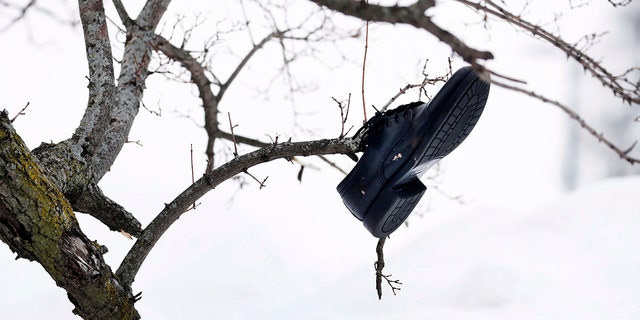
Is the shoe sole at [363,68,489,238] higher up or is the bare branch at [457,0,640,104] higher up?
the shoe sole at [363,68,489,238]

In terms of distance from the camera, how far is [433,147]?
4.50ft

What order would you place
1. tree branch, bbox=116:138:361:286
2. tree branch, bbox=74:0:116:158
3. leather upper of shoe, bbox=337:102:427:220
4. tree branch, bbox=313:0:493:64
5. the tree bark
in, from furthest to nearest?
tree branch, bbox=74:0:116:158 → tree branch, bbox=116:138:361:286 → leather upper of shoe, bbox=337:102:427:220 → the tree bark → tree branch, bbox=313:0:493:64

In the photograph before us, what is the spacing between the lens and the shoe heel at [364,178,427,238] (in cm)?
144

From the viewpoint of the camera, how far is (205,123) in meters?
3.03

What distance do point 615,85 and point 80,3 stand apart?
58.1 inches

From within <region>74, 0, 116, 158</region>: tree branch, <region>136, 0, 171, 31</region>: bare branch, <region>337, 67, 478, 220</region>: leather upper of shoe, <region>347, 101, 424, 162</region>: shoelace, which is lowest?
<region>337, 67, 478, 220</region>: leather upper of shoe

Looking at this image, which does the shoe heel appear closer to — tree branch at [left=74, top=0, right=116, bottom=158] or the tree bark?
the tree bark

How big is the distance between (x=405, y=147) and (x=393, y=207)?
0.51 ft

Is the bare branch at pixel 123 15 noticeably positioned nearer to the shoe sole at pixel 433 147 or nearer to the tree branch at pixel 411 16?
the shoe sole at pixel 433 147

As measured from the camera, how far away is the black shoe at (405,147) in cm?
129

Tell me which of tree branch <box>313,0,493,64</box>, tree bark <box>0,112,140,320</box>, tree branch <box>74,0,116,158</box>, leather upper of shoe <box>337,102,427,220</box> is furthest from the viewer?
tree branch <box>74,0,116,158</box>

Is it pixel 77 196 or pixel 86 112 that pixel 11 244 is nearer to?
pixel 77 196

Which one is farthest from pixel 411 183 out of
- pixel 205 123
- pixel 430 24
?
pixel 205 123

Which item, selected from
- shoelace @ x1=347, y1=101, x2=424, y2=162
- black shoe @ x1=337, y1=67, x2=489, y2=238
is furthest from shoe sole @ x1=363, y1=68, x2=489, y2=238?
shoelace @ x1=347, y1=101, x2=424, y2=162
